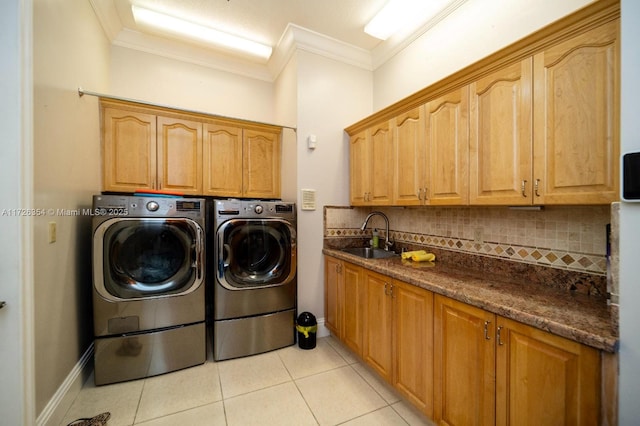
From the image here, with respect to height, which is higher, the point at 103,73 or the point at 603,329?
the point at 103,73

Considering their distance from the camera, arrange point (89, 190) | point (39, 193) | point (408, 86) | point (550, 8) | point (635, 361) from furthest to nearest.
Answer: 1. point (408, 86)
2. point (89, 190)
3. point (550, 8)
4. point (39, 193)
5. point (635, 361)

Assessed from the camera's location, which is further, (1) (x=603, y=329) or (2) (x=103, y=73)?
(2) (x=103, y=73)

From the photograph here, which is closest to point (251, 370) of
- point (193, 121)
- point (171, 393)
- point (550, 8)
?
point (171, 393)

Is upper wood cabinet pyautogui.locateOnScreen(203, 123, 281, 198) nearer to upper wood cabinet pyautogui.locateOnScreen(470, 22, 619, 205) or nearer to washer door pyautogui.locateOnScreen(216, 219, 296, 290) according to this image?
washer door pyautogui.locateOnScreen(216, 219, 296, 290)

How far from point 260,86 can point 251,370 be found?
3.09 m

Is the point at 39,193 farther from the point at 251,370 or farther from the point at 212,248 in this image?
the point at 251,370

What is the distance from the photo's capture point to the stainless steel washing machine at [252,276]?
213cm

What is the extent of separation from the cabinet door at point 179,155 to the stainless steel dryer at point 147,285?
1.71 feet

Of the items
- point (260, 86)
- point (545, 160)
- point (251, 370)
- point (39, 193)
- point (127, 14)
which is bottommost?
point (251, 370)

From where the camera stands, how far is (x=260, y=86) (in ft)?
10.4

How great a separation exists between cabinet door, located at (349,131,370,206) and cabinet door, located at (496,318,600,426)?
1637 millimetres

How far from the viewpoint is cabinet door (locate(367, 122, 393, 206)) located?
7.14 feet

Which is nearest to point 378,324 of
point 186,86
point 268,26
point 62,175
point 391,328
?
point 391,328

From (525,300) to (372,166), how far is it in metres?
1.57
